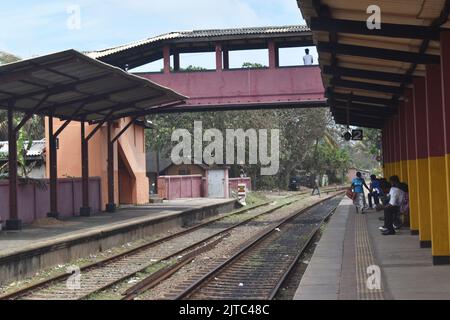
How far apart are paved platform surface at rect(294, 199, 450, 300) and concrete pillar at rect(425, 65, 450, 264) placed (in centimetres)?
36

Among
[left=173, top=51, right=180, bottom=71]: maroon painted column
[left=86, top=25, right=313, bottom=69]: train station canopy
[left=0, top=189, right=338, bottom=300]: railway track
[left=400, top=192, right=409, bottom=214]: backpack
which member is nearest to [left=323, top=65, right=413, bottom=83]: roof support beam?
[left=400, top=192, right=409, bottom=214]: backpack

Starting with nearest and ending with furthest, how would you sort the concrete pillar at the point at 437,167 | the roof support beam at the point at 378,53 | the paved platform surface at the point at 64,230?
the roof support beam at the point at 378,53 < the concrete pillar at the point at 437,167 < the paved platform surface at the point at 64,230

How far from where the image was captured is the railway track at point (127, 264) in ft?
34.4

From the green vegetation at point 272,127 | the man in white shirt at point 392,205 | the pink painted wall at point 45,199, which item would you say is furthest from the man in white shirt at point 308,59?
the green vegetation at point 272,127

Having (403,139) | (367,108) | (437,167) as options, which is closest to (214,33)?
(367,108)

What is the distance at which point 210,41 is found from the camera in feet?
84.9

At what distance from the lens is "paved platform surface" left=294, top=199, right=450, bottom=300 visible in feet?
28.1

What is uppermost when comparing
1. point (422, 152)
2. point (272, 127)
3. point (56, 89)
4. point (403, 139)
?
point (272, 127)

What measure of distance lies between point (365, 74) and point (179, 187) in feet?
84.7

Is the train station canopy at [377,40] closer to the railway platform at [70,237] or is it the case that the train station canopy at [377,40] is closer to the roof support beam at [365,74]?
the roof support beam at [365,74]

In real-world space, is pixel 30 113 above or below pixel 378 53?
below

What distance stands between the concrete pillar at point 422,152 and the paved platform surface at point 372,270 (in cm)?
61

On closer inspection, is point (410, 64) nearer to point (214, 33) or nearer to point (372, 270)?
point (372, 270)

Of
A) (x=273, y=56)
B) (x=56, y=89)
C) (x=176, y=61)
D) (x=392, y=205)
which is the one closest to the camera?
(x=392, y=205)
